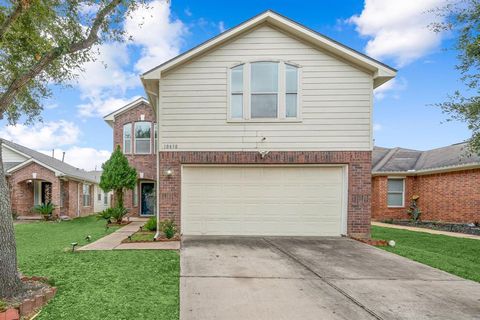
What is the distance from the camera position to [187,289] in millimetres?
4684

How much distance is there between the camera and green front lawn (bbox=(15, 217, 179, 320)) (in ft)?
12.7

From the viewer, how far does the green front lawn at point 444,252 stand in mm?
6410

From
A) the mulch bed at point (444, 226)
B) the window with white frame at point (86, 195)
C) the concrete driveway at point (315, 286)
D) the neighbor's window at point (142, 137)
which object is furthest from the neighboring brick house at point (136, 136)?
the mulch bed at point (444, 226)

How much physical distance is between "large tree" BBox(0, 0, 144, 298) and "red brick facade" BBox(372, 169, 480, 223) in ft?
50.0

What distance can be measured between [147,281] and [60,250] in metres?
4.09

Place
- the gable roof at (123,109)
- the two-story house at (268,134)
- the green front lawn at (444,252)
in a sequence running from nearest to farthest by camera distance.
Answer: the green front lawn at (444,252) → the two-story house at (268,134) → the gable roof at (123,109)

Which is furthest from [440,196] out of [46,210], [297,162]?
[46,210]

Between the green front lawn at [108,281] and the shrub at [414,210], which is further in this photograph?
the shrub at [414,210]

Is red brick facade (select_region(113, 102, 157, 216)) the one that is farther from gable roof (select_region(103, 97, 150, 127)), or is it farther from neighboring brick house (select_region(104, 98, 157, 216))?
gable roof (select_region(103, 97, 150, 127))

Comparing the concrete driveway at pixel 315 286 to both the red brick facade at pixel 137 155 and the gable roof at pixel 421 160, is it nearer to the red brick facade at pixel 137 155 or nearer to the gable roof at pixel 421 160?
the gable roof at pixel 421 160

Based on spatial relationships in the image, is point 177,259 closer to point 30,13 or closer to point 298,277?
point 298,277

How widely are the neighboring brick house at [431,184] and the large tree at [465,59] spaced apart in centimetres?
645

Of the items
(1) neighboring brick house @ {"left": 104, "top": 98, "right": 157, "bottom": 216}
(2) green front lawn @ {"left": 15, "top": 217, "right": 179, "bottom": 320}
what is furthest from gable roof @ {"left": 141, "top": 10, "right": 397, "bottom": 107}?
(1) neighboring brick house @ {"left": 104, "top": 98, "right": 157, "bottom": 216}

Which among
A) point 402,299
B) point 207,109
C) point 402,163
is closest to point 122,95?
point 207,109
